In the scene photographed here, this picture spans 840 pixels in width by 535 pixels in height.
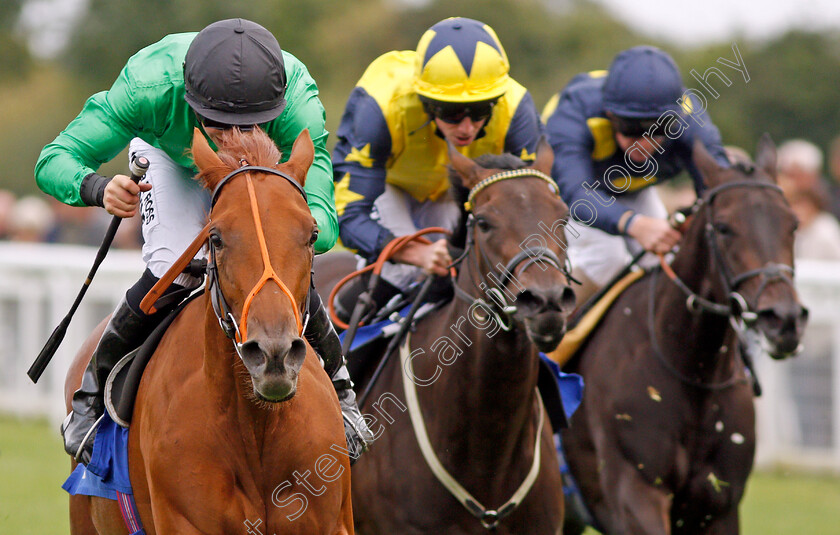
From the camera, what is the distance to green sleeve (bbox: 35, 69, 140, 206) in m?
3.80

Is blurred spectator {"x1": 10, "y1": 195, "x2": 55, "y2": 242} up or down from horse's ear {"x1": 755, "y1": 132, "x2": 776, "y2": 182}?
down

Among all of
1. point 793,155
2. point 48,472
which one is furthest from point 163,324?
point 793,155

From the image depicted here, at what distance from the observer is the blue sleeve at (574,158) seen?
592 centimetres

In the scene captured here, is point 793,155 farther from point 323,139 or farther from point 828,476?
point 323,139

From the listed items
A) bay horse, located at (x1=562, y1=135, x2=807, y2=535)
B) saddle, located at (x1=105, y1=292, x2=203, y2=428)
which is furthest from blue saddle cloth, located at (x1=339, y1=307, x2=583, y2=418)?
saddle, located at (x1=105, y1=292, x2=203, y2=428)

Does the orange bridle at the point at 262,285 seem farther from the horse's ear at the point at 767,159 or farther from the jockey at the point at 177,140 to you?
the horse's ear at the point at 767,159

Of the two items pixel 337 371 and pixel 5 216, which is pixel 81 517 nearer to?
pixel 337 371

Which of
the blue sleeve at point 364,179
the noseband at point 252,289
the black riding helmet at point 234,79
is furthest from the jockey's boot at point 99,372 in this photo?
the blue sleeve at point 364,179

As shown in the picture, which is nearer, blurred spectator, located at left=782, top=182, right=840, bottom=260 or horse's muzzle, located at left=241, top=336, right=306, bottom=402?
horse's muzzle, located at left=241, top=336, right=306, bottom=402

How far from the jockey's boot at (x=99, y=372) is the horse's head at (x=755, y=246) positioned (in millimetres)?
2608

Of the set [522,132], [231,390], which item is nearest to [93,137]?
[231,390]

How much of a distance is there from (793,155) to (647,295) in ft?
13.3

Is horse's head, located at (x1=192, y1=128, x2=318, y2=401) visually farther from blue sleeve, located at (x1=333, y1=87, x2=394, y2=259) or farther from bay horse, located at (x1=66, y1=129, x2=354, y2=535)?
blue sleeve, located at (x1=333, y1=87, x2=394, y2=259)

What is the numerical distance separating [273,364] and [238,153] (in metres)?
0.77
